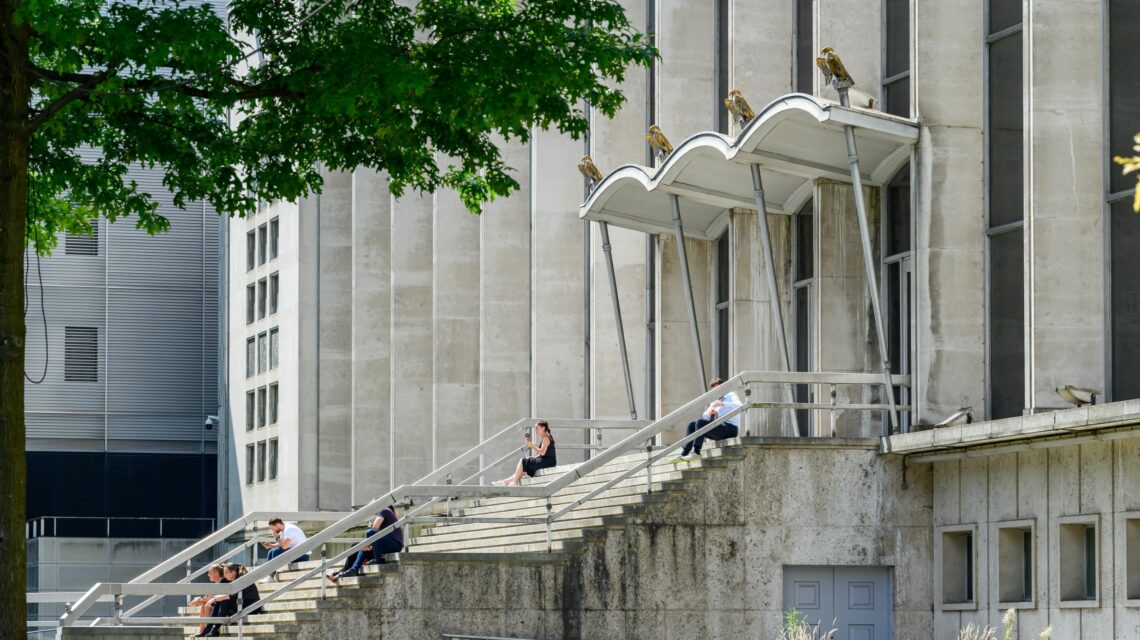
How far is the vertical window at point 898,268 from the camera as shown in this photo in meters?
28.1

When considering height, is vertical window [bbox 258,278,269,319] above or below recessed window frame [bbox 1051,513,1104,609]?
above

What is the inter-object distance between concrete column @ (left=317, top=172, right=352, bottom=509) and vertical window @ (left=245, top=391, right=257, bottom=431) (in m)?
6.03

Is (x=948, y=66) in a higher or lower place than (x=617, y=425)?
higher

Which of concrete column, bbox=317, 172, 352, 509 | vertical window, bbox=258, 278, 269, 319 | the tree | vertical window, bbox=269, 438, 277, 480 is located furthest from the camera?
vertical window, bbox=258, 278, 269, 319

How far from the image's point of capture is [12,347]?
16.9 m

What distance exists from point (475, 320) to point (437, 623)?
2207 centimetres

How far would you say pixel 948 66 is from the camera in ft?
84.2

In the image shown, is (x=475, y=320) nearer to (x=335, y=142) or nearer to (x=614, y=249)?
(x=614, y=249)

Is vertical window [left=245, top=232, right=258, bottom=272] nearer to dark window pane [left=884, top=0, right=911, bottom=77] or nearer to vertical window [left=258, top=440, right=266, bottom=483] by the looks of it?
vertical window [left=258, top=440, right=266, bottom=483]

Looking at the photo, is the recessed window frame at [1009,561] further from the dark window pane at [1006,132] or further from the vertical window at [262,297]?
the vertical window at [262,297]

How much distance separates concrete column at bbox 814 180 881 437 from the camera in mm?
28641

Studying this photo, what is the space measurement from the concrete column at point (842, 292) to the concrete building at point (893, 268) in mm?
35

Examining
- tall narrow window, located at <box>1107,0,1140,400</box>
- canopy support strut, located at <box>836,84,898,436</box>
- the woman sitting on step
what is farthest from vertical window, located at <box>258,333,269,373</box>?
tall narrow window, located at <box>1107,0,1140,400</box>

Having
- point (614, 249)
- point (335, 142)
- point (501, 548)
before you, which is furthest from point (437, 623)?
point (614, 249)
